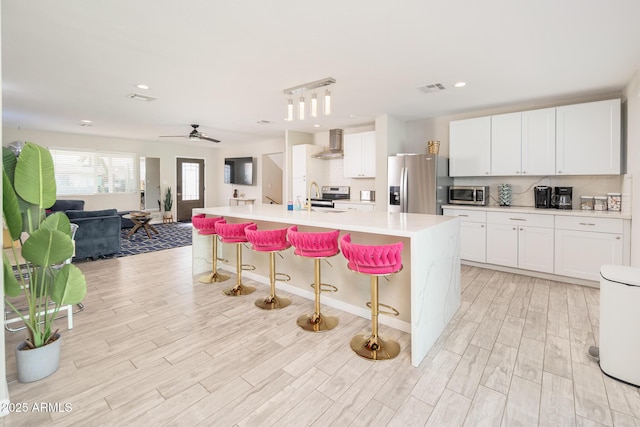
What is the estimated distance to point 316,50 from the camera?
9.27ft

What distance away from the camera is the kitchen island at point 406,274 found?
7.26 feet

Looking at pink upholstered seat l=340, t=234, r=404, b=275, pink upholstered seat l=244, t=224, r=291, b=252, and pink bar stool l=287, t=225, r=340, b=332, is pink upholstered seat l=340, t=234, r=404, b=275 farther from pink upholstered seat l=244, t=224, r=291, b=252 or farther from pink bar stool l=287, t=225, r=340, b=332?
pink upholstered seat l=244, t=224, r=291, b=252

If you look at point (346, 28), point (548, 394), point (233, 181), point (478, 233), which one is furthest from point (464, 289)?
point (233, 181)

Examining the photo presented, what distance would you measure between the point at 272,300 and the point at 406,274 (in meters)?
1.39

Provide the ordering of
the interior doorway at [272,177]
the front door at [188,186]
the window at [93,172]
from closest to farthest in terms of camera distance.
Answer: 1. the window at [93,172]
2. the interior doorway at [272,177]
3. the front door at [188,186]

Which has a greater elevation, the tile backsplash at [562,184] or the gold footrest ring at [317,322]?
the tile backsplash at [562,184]

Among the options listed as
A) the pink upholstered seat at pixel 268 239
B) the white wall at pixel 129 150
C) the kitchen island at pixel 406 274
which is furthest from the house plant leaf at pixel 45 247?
the white wall at pixel 129 150

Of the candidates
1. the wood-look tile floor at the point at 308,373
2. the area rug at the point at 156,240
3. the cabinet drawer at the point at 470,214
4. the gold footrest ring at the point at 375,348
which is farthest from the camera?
the area rug at the point at 156,240

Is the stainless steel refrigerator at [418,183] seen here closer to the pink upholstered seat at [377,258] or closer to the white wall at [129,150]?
the pink upholstered seat at [377,258]

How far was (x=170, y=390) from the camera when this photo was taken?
193cm

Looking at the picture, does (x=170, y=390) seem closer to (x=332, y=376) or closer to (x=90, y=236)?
(x=332, y=376)

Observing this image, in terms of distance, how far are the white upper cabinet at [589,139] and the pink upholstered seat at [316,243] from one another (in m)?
3.60

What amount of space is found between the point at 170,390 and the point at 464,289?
A: 323 centimetres

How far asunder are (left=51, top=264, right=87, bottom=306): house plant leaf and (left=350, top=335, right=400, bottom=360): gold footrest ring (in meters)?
1.93
